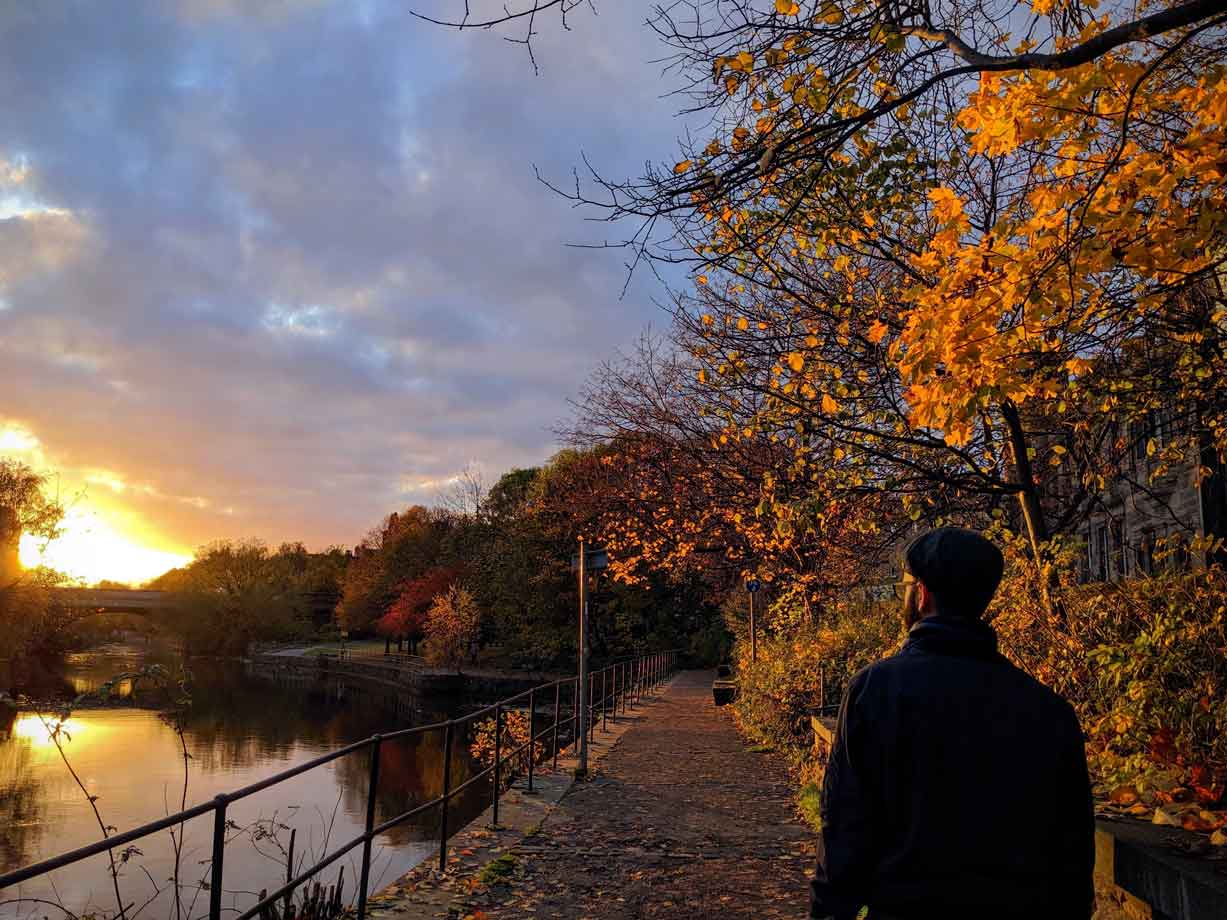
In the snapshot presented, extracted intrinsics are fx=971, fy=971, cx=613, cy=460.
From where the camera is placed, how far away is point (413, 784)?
25031 millimetres

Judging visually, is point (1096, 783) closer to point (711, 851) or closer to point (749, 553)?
point (711, 851)

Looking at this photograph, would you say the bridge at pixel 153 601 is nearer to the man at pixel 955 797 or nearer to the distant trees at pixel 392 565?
the distant trees at pixel 392 565

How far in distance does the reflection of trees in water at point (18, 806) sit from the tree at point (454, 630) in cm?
2266

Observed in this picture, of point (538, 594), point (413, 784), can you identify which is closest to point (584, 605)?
point (413, 784)

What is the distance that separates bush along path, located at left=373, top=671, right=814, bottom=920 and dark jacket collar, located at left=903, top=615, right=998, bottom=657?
4115mm

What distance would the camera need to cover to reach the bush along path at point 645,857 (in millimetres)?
6016

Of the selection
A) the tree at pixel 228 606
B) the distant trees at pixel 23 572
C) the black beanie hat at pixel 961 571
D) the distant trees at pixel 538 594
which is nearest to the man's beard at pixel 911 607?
Result: the black beanie hat at pixel 961 571

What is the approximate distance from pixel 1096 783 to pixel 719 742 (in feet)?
35.0

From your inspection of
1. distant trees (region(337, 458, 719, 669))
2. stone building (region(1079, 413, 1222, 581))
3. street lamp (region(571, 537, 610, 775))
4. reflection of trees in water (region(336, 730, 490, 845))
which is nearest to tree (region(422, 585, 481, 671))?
distant trees (region(337, 458, 719, 669))

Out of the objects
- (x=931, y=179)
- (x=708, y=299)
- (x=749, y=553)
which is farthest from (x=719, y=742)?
(x=931, y=179)

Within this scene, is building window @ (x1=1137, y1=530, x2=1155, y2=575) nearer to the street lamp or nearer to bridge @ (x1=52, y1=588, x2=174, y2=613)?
the street lamp

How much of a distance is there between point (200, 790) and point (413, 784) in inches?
220

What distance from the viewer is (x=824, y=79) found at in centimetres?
485

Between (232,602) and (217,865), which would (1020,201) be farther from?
(232,602)
